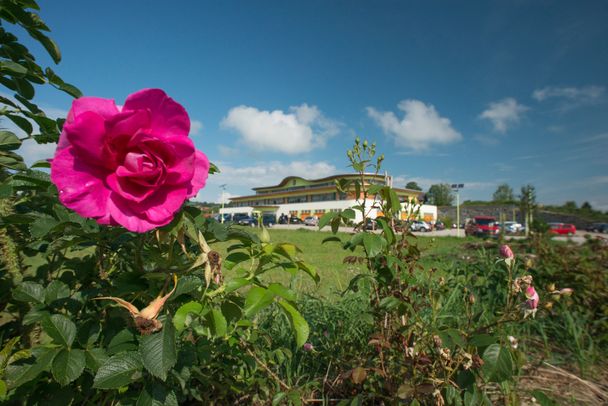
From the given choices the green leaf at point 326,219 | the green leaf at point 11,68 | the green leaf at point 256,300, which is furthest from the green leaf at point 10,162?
the green leaf at point 326,219

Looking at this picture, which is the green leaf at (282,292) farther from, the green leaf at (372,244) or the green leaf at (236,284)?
the green leaf at (372,244)

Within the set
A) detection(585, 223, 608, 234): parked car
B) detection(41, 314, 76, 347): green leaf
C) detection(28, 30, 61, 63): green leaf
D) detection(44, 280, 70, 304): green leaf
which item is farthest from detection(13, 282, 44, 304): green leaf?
detection(585, 223, 608, 234): parked car

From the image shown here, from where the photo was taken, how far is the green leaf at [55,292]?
783mm

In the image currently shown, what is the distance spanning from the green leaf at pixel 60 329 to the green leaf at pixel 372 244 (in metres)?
0.73

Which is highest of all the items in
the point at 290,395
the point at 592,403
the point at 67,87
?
the point at 67,87

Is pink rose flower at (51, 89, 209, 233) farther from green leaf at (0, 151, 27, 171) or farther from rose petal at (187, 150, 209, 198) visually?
green leaf at (0, 151, 27, 171)

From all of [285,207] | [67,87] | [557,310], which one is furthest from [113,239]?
[285,207]

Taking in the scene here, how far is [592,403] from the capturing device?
1.44m

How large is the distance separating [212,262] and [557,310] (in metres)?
2.78

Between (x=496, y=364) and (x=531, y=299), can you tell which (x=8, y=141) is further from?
(x=531, y=299)

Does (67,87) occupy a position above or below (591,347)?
above

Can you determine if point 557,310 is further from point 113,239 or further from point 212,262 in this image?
point 113,239

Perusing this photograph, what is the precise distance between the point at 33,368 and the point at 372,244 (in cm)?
83

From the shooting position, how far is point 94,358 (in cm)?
67
